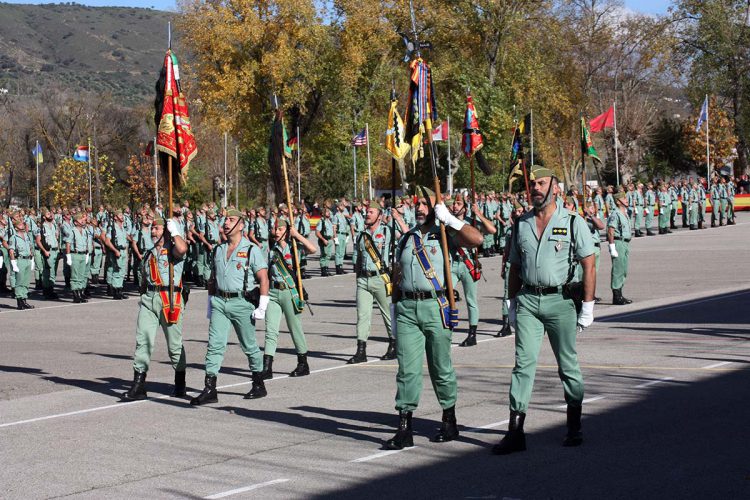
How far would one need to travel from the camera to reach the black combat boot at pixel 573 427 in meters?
8.30

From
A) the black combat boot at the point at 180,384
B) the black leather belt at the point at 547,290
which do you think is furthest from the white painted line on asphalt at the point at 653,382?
the black combat boot at the point at 180,384

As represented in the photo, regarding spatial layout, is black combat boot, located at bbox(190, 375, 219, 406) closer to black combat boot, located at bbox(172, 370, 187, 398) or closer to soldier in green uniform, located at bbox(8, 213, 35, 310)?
black combat boot, located at bbox(172, 370, 187, 398)

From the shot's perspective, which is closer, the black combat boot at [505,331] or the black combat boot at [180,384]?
the black combat boot at [180,384]

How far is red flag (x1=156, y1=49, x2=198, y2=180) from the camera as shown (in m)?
12.4

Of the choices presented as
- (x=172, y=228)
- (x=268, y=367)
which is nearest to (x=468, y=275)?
(x=268, y=367)

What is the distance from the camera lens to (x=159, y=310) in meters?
11.6

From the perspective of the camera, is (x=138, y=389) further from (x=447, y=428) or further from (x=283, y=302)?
(x=447, y=428)

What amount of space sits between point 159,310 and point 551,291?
480 cm

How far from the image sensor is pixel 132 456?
8.80 meters

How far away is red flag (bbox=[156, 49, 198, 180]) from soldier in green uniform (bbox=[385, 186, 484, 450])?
4360mm

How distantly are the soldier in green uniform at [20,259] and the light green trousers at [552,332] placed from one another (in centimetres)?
1791

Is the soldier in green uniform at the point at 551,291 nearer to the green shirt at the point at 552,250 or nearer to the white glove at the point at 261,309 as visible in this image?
the green shirt at the point at 552,250

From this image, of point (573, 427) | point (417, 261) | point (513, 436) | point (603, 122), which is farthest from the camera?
point (603, 122)

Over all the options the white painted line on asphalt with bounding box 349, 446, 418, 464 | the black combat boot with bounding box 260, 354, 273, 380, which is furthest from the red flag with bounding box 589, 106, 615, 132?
the white painted line on asphalt with bounding box 349, 446, 418, 464
